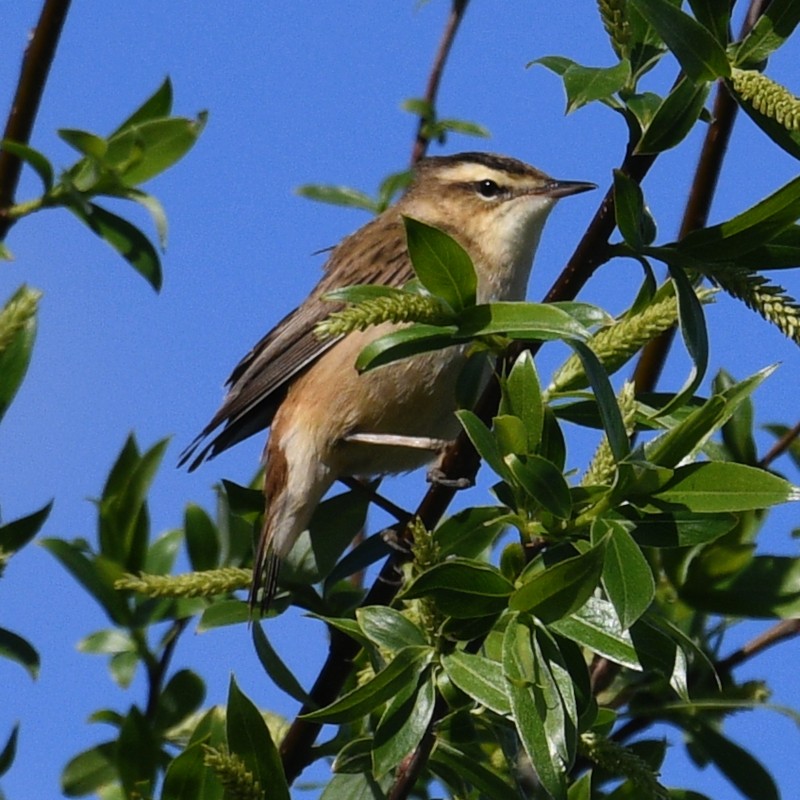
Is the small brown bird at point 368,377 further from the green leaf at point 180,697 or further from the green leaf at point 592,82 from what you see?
the green leaf at point 592,82

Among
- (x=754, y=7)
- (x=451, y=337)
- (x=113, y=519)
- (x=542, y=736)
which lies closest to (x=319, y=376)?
(x=113, y=519)

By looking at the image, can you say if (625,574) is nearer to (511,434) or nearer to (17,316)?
(511,434)

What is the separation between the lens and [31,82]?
267cm

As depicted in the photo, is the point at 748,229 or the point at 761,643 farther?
the point at 761,643

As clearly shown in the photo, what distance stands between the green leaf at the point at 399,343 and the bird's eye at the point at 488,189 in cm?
333

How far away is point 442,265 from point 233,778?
0.83 m

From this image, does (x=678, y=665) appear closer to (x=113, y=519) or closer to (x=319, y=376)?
(x=113, y=519)

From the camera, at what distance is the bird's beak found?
5.09m

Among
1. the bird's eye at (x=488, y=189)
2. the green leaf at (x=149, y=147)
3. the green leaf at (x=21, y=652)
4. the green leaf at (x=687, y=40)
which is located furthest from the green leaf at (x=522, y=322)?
the bird's eye at (x=488, y=189)

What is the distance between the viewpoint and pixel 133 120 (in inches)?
121

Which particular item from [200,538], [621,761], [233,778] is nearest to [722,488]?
[621,761]

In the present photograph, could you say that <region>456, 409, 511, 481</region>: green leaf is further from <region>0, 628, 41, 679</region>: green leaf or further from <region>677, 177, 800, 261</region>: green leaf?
<region>0, 628, 41, 679</region>: green leaf

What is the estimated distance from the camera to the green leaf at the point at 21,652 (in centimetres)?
274

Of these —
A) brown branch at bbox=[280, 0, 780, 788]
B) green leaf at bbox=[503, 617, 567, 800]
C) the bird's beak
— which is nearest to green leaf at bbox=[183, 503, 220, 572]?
brown branch at bbox=[280, 0, 780, 788]
